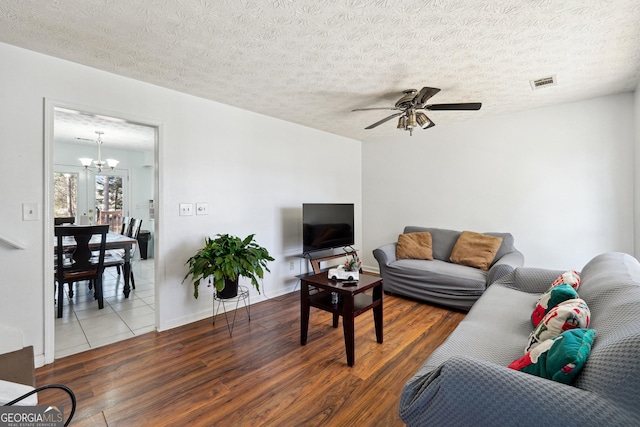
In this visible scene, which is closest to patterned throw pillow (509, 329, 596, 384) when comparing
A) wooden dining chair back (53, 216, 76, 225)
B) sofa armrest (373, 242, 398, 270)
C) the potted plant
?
the potted plant

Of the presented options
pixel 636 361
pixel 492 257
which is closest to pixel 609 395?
pixel 636 361

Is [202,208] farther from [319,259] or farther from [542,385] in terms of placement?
[542,385]

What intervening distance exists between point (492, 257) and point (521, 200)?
88 centimetres

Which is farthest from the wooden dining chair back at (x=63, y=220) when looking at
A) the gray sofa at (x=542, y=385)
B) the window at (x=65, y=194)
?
the gray sofa at (x=542, y=385)

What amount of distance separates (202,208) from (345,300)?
6.04ft

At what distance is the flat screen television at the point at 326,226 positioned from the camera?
147 inches

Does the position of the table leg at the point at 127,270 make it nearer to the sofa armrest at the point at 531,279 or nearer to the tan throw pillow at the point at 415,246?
the tan throw pillow at the point at 415,246

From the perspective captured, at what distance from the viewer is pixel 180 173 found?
115 inches

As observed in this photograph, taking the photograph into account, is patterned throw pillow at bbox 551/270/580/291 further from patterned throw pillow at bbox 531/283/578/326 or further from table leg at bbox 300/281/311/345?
table leg at bbox 300/281/311/345

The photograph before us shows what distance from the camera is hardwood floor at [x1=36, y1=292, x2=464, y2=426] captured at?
1679 millimetres

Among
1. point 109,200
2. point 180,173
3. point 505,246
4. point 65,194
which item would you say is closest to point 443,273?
point 505,246

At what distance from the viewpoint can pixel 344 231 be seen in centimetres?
425

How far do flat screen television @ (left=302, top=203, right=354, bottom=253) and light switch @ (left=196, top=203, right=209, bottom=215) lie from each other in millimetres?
1148

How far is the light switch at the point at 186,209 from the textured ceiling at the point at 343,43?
114 cm
